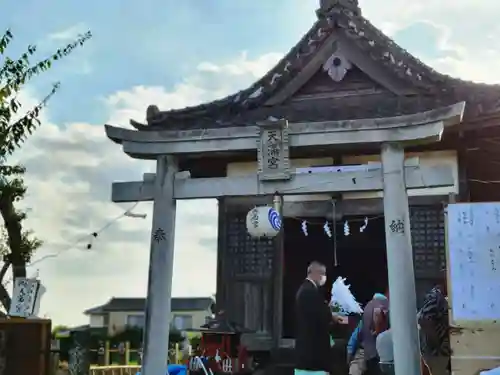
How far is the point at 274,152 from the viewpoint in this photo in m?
8.65

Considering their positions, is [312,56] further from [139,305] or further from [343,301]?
[139,305]

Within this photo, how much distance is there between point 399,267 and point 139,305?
138 ft

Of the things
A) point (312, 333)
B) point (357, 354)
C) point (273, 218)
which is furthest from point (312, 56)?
point (312, 333)

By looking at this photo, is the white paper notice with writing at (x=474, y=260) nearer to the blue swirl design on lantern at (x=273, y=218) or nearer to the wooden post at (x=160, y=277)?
the blue swirl design on lantern at (x=273, y=218)

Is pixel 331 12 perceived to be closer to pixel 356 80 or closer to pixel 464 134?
pixel 356 80

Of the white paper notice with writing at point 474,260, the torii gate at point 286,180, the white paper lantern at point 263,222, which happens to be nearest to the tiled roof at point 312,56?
the torii gate at point 286,180

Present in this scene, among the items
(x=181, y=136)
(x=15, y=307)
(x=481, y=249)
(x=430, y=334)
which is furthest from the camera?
(x=15, y=307)

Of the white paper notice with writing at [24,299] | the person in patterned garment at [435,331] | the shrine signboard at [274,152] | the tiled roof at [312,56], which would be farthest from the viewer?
the tiled roof at [312,56]

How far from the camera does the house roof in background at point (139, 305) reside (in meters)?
47.3

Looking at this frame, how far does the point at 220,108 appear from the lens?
464 inches

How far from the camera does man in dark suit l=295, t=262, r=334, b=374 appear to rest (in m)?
7.32

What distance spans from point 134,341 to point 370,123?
69.9 ft

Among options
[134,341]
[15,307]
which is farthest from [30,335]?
[134,341]

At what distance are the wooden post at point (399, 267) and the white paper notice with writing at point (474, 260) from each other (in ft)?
4.05
